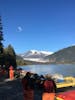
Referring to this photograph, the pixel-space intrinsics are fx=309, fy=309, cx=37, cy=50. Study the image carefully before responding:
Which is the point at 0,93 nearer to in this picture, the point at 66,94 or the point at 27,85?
the point at 27,85

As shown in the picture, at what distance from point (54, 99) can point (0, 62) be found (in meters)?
65.9

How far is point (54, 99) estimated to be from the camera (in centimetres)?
1068

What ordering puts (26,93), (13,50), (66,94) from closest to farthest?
(66,94) → (26,93) → (13,50)

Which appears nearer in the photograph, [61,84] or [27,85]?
[27,85]

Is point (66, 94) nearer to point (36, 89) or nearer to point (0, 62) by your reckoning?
point (36, 89)

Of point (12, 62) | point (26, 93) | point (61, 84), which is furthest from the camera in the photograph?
point (12, 62)

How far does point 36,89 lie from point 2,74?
553 inches

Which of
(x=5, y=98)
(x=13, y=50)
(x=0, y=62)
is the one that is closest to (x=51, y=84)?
(x=5, y=98)

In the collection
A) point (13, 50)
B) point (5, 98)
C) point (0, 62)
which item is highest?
point (13, 50)

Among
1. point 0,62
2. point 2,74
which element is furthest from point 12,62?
point 2,74

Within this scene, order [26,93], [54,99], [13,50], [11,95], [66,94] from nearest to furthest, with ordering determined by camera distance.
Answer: [66,94] → [54,99] → [26,93] → [11,95] → [13,50]

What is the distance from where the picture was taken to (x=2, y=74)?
1494 inches

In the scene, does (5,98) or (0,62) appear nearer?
(5,98)

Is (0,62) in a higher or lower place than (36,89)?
higher
